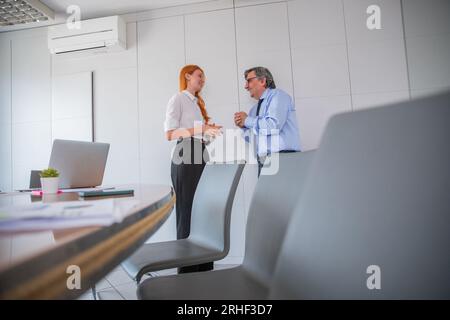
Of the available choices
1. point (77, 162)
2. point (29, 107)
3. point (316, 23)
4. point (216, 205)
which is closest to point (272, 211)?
point (216, 205)

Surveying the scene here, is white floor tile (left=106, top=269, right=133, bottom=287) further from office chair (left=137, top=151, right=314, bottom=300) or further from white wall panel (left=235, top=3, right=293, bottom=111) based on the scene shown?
white wall panel (left=235, top=3, right=293, bottom=111)

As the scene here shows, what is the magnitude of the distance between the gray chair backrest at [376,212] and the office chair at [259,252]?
1.62 ft

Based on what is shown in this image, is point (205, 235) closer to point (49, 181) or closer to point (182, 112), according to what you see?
point (49, 181)

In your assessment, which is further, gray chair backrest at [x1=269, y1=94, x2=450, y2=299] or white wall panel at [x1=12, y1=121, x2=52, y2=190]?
white wall panel at [x1=12, y1=121, x2=52, y2=190]

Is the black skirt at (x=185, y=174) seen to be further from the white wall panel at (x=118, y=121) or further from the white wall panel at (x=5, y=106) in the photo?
the white wall panel at (x=5, y=106)

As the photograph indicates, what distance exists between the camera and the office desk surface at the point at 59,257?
29 cm

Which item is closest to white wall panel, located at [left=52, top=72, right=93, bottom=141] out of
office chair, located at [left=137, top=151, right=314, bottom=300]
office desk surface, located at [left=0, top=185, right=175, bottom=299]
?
office chair, located at [left=137, top=151, right=314, bottom=300]

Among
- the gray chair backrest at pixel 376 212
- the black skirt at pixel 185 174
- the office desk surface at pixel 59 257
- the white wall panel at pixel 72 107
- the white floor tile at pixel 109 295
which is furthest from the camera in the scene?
the white wall panel at pixel 72 107

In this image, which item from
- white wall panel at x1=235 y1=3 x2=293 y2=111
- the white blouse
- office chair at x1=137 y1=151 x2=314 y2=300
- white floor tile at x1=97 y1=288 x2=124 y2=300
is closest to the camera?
office chair at x1=137 y1=151 x2=314 y2=300

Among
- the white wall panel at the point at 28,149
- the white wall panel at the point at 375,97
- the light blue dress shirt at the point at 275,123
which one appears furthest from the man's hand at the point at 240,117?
the white wall panel at the point at 28,149

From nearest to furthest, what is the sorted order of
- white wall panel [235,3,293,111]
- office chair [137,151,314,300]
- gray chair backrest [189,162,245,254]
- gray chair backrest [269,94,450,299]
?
gray chair backrest [269,94,450,299], office chair [137,151,314,300], gray chair backrest [189,162,245,254], white wall panel [235,3,293,111]

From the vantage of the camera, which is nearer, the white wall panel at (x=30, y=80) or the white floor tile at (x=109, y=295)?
the white floor tile at (x=109, y=295)

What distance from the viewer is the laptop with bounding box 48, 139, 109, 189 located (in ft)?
4.94
